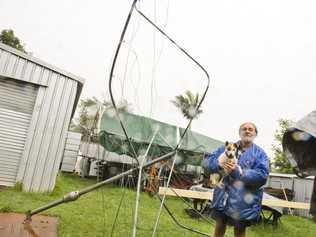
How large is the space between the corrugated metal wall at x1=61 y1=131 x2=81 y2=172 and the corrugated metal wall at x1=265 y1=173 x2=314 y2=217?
29.4 ft

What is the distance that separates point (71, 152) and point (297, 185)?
10.4m

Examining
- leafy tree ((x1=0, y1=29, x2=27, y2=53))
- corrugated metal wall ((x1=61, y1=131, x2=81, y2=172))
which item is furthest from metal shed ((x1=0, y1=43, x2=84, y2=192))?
leafy tree ((x1=0, y1=29, x2=27, y2=53))

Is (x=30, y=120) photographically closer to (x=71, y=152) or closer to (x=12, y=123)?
(x=12, y=123)

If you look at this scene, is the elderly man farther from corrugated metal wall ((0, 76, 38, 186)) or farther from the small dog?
corrugated metal wall ((0, 76, 38, 186))

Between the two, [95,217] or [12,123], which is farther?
[12,123]

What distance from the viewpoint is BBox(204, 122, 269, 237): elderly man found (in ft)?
9.09

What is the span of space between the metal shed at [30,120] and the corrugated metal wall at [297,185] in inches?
403

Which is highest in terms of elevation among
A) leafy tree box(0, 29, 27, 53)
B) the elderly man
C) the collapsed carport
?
leafy tree box(0, 29, 27, 53)

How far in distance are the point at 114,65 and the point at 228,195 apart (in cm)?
160

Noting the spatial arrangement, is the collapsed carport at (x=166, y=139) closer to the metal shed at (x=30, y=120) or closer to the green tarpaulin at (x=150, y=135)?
the green tarpaulin at (x=150, y=135)

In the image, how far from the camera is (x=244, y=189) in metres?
2.81

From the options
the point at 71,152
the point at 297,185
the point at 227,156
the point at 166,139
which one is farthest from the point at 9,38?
the point at 227,156

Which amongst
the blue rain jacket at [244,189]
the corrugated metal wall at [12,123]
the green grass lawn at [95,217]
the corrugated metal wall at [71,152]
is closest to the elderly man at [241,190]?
the blue rain jacket at [244,189]

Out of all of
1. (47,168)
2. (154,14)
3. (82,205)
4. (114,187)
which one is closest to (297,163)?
(154,14)
